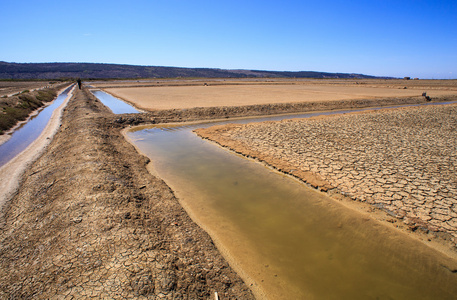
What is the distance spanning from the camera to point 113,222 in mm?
4352

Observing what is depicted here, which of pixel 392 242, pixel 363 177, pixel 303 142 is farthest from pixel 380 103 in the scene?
pixel 392 242

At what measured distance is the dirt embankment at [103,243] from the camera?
3104mm

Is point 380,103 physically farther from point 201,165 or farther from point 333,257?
point 333,257

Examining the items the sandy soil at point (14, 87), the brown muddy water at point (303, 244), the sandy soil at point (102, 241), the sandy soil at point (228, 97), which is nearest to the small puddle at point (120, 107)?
the sandy soil at point (228, 97)

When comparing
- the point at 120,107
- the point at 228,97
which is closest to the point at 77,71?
the point at 228,97

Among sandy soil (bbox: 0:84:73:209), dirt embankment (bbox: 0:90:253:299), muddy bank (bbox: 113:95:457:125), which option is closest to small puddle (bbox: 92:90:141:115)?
muddy bank (bbox: 113:95:457:125)

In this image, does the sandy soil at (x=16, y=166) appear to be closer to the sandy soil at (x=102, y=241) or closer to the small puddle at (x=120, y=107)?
the sandy soil at (x=102, y=241)

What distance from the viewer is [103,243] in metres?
3.79

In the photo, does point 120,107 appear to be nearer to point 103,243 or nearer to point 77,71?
point 103,243

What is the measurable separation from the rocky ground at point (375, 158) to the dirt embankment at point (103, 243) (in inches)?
155

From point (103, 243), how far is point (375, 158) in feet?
27.0

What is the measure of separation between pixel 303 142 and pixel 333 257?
6.62 m

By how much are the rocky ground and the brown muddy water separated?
792 millimetres

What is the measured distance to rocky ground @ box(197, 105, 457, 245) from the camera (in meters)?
5.55
